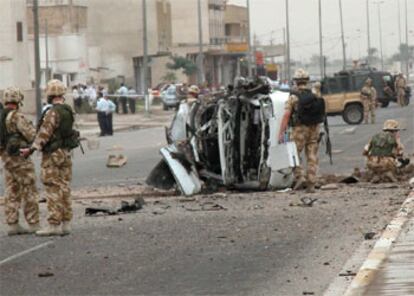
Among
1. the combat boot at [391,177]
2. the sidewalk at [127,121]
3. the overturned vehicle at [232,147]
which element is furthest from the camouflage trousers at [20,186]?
the sidewalk at [127,121]

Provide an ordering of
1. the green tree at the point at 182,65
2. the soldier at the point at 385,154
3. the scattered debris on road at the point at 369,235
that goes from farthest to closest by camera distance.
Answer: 1. the green tree at the point at 182,65
2. the soldier at the point at 385,154
3. the scattered debris on road at the point at 369,235

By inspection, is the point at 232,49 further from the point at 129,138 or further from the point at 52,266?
the point at 52,266

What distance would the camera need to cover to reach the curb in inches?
354

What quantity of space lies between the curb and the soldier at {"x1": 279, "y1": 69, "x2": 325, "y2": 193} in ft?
12.7

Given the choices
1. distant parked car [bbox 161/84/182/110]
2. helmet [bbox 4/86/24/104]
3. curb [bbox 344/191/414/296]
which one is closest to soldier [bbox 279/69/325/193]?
curb [bbox 344/191/414/296]

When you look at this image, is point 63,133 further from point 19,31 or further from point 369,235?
point 19,31

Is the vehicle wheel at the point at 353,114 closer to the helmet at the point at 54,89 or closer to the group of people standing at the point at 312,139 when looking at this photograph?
the group of people standing at the point at 312,139

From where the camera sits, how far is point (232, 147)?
18.7m

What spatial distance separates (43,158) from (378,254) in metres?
4.43

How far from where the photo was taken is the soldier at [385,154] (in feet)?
61.6

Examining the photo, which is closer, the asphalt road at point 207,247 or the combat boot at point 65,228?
the asphalt road at point 207,247

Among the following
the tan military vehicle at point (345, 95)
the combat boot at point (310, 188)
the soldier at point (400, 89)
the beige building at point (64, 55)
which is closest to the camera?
the combat boot at point (310, 188)

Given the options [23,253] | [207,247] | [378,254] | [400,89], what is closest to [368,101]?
[400,89]

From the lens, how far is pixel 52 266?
11.2m
